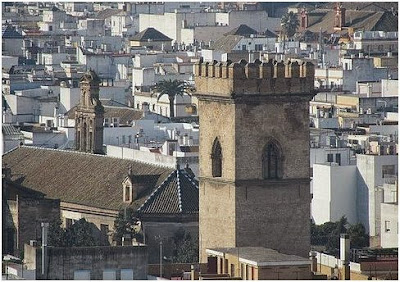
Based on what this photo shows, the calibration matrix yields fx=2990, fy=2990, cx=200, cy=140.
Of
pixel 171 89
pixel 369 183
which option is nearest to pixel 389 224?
pixel 369 183

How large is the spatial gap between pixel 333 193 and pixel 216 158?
77.6 feet

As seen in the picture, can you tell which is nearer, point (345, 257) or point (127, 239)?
point (345, 257)

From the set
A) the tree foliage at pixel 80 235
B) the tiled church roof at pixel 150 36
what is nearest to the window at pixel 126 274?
the tree foliage at pixel 80 235

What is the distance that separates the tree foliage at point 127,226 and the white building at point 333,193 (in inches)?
467

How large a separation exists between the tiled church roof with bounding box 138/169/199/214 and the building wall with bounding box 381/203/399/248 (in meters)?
5.75

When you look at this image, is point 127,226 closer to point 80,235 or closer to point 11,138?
point 80,235

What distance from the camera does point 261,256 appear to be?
205 feet

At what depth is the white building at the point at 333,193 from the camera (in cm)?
9131

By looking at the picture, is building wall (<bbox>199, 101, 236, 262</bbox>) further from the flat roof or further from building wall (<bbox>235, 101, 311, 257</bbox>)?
the flat roof

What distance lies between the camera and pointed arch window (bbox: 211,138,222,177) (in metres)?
68.4

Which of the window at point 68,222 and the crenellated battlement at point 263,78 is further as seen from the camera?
the window at point 68,222

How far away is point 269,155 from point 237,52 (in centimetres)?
9095

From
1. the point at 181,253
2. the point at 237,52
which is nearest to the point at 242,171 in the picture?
the point at 181,253

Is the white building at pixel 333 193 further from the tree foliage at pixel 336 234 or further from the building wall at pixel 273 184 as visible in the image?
the building wall at pixel 273 184
